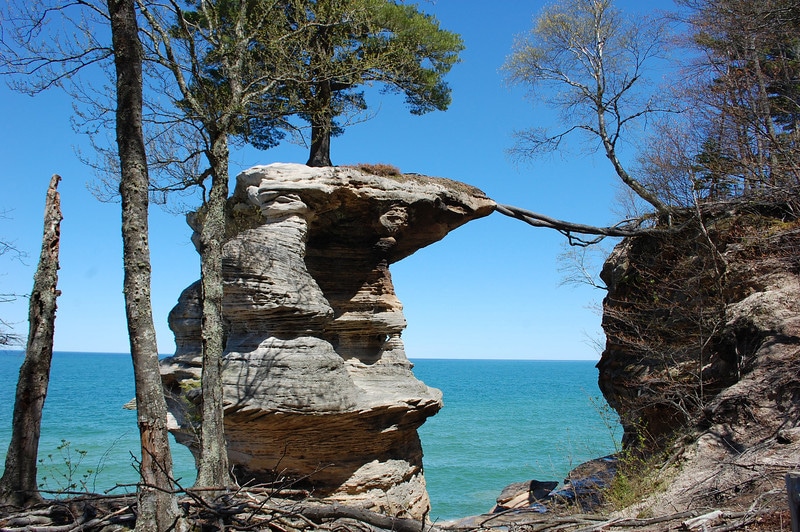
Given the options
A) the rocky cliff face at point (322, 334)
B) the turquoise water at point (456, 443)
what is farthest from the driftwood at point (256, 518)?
the turquoise water at point (456, 443)

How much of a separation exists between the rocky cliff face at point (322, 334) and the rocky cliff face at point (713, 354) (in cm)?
425

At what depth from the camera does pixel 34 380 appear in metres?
6.08

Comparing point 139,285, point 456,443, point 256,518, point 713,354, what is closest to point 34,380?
point 139,285

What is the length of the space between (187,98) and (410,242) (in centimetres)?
690

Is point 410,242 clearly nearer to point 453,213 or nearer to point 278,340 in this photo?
point 453,213

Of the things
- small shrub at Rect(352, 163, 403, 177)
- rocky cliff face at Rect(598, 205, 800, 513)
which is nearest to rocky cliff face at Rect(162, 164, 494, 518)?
small shrub at Rect(352, 163, 403, 177)

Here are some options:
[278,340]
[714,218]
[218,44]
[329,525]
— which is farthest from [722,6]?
[329,525]

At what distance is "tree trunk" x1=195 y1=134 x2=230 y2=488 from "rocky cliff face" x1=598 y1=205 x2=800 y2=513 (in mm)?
5295

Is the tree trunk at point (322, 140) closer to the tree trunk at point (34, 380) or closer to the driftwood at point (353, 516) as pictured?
the tree trunk at point (34, 380)

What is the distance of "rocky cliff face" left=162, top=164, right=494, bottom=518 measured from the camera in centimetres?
987

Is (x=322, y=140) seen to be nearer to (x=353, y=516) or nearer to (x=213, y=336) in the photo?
(x=213, y=336)

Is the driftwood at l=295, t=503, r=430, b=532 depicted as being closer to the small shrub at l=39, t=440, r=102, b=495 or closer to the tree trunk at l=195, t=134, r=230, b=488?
the tree trunk at l=195, t=134, r=230, b=488

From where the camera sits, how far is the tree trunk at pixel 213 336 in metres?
7.39

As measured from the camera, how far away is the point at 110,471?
2583 cm
